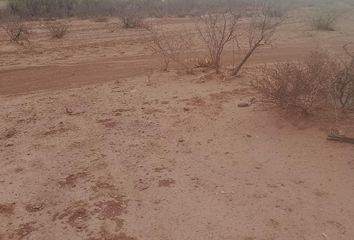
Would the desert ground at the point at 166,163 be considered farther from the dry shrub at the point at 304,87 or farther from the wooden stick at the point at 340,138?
the dry shrub at the point at 304,87

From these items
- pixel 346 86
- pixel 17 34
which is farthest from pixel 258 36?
pixel 346 86

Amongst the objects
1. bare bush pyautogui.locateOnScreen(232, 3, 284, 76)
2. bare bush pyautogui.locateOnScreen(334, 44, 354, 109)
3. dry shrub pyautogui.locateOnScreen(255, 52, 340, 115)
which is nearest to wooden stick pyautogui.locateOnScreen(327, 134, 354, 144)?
dry shrub pyautogui.locateOnScreen(255, 52, 340, 115)

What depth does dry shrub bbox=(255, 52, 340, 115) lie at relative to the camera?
21.5ft

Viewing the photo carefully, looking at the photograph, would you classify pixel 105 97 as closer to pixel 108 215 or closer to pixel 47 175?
pixel 47 175

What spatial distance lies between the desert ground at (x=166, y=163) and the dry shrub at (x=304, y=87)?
0.66ft

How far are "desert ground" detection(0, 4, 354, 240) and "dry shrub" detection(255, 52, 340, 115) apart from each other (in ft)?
0.66

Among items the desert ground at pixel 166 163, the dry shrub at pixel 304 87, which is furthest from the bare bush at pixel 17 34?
the dry shrub at pixel 304 87

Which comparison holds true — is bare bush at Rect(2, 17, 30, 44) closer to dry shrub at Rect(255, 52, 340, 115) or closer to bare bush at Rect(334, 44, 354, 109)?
dry shrub at Rect(255, 52, 340, 115)

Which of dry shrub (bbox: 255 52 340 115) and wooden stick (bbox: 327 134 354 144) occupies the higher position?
dry shrub (bbox: 255 52 340 115)

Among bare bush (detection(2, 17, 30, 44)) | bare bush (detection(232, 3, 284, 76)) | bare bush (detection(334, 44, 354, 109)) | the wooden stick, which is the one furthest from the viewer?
bare bush (detection(2, 17, 30, 44))

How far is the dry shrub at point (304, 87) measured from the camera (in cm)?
655

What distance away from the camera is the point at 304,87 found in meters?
6.57

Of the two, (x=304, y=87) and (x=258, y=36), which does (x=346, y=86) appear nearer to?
(x=304, y=87)

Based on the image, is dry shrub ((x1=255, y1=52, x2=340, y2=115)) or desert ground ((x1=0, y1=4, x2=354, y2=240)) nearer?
desert ground ((x1=0, y1=4, x2=354, y2=240))
